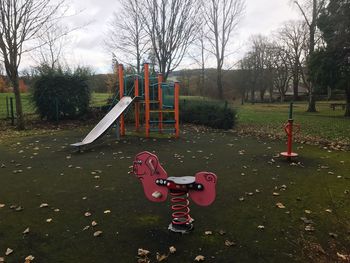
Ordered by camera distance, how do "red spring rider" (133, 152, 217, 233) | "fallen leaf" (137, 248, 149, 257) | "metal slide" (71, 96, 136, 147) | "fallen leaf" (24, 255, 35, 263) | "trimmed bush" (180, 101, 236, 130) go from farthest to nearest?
"trimmed bush" (180, 101, 236, 130), "metal slide" (71, 96, 136, 147), "red spring rider" (133, 152, 217, 233), "fallen leaf" (137, 248, 149, 257), "fallen leaf" (24, 255, 35, 263)

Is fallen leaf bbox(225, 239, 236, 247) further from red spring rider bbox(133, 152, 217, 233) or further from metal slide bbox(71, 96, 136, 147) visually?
metal slide bbox(71, 96, 136, 147)

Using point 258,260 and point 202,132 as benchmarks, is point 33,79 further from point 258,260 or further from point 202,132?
point 258,260

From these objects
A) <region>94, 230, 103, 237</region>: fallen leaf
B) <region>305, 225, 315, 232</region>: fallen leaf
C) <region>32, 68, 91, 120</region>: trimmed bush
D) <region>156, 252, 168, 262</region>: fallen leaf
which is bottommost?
<region>305, 225, 315, 232</region>: fallen leaf

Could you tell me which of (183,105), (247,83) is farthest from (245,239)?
(247,83)

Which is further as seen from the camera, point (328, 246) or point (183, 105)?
point (183, 105)

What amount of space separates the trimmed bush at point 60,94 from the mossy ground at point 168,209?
7644 millimetres

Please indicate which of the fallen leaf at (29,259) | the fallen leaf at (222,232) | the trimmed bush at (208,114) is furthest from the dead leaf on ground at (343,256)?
the trimmed bush at (208,114)

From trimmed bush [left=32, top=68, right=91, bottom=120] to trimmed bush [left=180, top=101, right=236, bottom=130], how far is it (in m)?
5.31

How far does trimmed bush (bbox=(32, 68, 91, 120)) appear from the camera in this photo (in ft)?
52.4

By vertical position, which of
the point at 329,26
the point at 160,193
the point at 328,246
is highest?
the point at 329,26

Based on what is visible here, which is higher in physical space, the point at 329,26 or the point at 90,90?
the point at 329,26

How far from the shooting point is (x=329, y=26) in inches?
867

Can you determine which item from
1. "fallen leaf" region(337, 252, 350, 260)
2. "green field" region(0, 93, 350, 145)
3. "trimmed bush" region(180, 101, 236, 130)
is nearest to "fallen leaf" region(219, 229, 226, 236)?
"fallen leaf" region(337, 252, 350, 260)

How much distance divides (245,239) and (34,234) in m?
2.54
